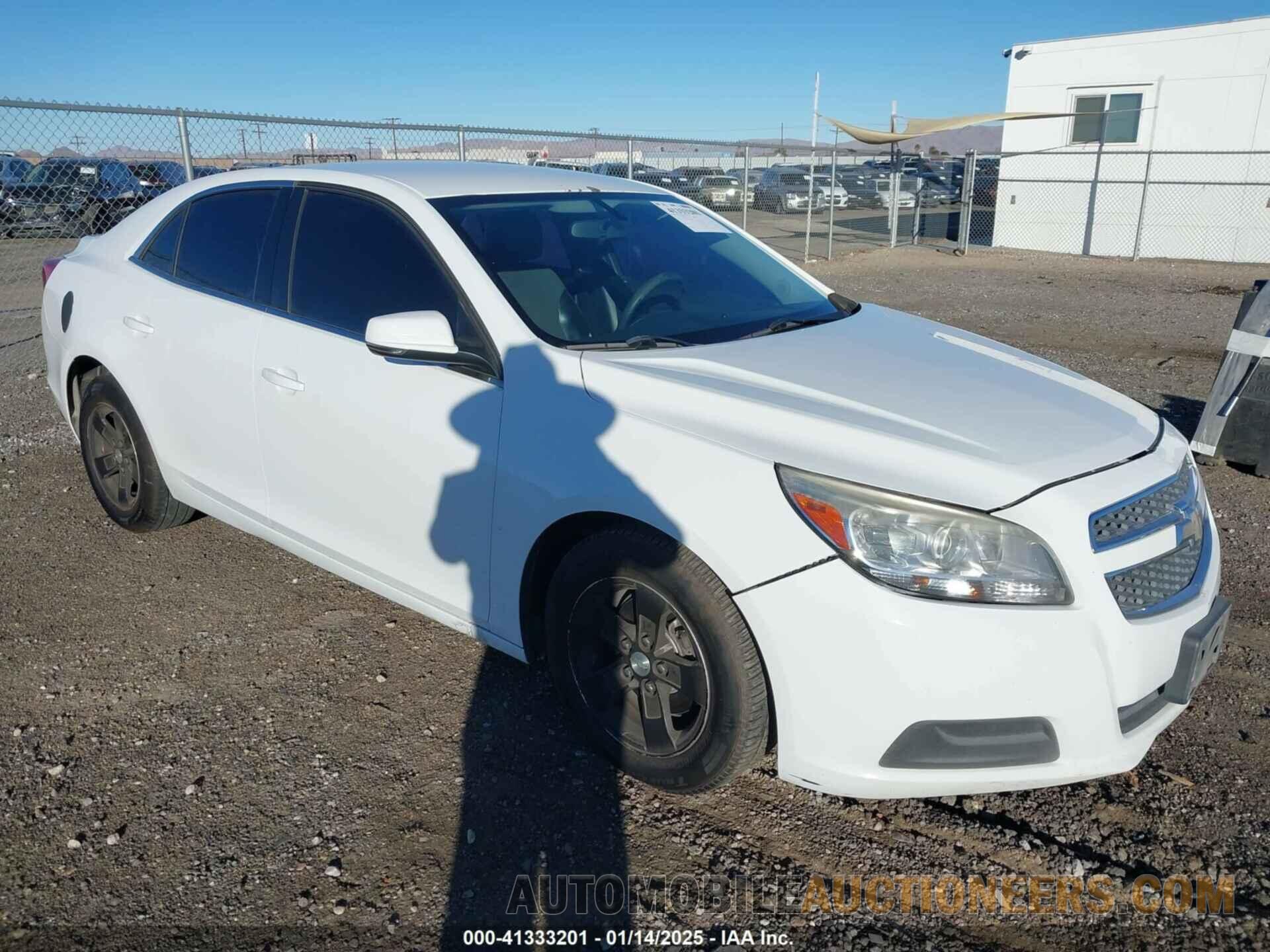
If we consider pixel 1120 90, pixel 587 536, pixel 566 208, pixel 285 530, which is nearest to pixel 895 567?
pixel 587 536

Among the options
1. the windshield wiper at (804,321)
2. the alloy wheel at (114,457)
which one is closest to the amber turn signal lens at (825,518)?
the windshield wiper at (804,321)

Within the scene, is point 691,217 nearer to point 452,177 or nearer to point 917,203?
point 452,177

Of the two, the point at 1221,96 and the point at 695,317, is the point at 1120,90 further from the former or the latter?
the point at 695,317

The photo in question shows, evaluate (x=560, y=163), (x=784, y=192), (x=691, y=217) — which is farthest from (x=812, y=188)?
(x=691, y=217)

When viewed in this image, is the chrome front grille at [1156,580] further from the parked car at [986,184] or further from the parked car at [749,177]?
the parked car at [986,184]

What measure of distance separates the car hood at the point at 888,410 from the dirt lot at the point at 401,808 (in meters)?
0.68

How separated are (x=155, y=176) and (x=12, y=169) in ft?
6.66

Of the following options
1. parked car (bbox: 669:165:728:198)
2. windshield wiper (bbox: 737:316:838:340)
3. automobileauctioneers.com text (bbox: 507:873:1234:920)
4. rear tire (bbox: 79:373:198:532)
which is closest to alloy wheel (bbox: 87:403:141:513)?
rear tire (bbox: 79:373:198:532)

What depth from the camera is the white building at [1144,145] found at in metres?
16.9

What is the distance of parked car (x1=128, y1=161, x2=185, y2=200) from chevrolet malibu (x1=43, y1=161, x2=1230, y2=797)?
7.56 metres

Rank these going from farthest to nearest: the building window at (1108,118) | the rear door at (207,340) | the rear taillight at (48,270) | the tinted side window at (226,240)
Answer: the building window at (1108,118), the rear taillight at (48,270), the tinted side window at (226,240), the rear door at (207,340)

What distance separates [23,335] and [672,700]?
9.81m

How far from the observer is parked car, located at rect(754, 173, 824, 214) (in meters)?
18.0

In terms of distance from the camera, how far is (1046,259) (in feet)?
60.6
